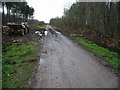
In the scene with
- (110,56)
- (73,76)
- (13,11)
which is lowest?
(73,76)

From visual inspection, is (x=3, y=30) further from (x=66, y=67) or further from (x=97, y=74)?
(x=97, y=74)

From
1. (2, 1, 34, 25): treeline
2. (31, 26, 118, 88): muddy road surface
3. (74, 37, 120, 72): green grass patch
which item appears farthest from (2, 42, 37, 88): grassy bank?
(2, 1, 34, 25): treeline

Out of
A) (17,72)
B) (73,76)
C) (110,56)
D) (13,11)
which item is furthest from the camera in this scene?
(13,11)

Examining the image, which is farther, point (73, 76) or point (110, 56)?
point (110, 56)

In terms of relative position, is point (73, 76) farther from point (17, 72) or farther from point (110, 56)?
point (110, 56)

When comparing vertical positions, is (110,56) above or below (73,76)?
above

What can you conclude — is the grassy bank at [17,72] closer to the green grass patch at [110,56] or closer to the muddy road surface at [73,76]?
the muddy road surface at [73,76]

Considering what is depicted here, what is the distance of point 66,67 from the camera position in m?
7.09

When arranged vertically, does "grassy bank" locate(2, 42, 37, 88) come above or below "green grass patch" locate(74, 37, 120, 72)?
below

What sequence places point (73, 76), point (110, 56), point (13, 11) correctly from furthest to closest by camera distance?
point (13, 11)
point (110, 56)
point (73, 76)

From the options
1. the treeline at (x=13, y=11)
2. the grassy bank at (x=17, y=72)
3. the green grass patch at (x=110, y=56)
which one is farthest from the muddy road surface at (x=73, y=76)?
the treeline at (x=13, y=11)

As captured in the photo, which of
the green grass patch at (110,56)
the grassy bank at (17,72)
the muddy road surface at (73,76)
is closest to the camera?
the muddy road surface at (73,76)

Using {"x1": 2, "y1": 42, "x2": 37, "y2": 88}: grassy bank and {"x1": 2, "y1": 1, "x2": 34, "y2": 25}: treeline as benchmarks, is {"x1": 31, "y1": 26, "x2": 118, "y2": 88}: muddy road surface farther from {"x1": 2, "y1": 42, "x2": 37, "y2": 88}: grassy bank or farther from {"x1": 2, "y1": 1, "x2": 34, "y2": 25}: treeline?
{"x1": 2, "y1": 1, "x2": 34, "y2": 25}: treeline

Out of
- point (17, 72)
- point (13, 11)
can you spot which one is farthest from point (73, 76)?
point (13, 11)
